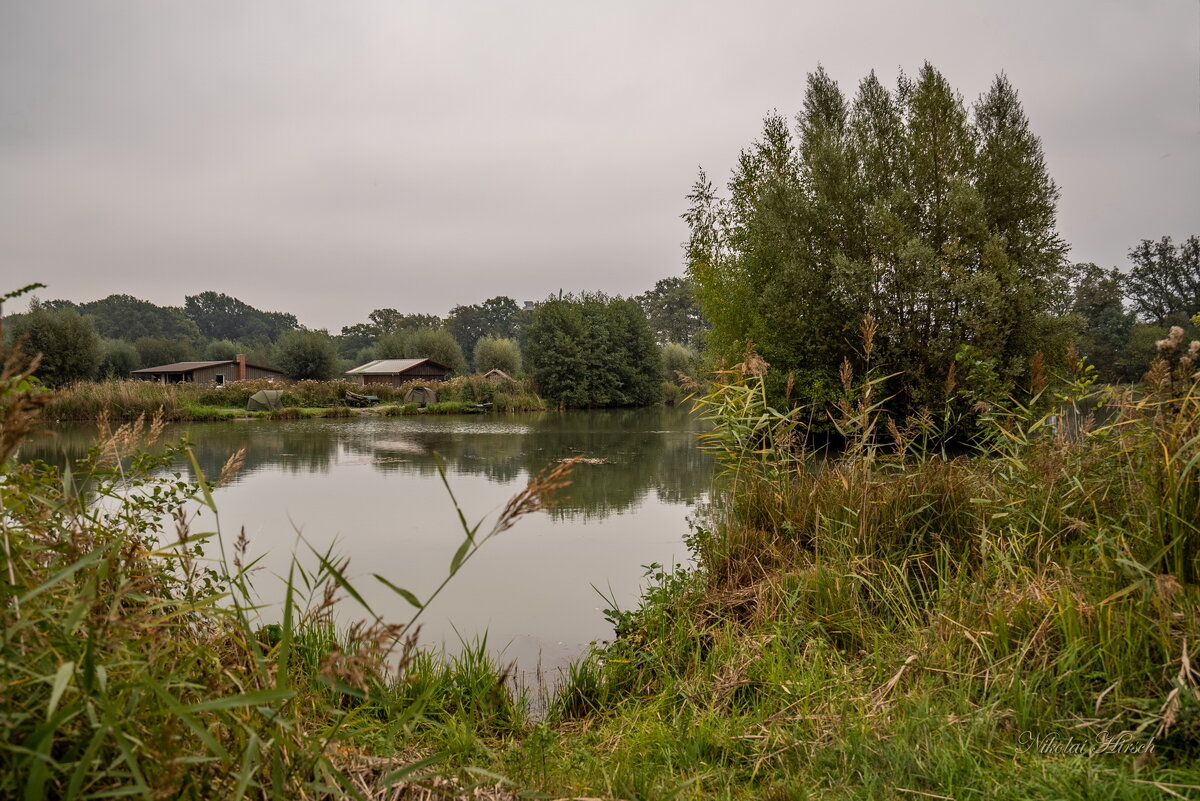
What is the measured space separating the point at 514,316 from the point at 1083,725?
276ft

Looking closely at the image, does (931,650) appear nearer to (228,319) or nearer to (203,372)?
(203,372)

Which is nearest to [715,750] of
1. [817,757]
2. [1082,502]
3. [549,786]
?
[817,757]

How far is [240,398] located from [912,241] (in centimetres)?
2653

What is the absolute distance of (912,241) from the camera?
42.1 ft

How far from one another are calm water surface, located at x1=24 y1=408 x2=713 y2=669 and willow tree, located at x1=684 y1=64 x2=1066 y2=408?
4.00 meters

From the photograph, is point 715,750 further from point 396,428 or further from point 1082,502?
point 396,428

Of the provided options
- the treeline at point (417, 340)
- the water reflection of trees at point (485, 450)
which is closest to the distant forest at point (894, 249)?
the water reflection of trees at point (485, 450)

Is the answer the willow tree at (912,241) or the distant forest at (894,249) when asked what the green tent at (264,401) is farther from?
the willow tree at (912,241)

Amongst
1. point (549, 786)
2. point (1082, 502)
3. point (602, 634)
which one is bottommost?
point (602, 634)

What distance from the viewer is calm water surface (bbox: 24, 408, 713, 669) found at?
181 inches

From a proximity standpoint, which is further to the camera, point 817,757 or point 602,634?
point 602,634

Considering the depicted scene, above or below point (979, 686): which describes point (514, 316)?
above

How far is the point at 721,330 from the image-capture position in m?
18.1

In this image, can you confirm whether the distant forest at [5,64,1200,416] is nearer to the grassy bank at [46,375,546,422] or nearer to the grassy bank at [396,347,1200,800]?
the grassy bank at [396,347,1200,800]
